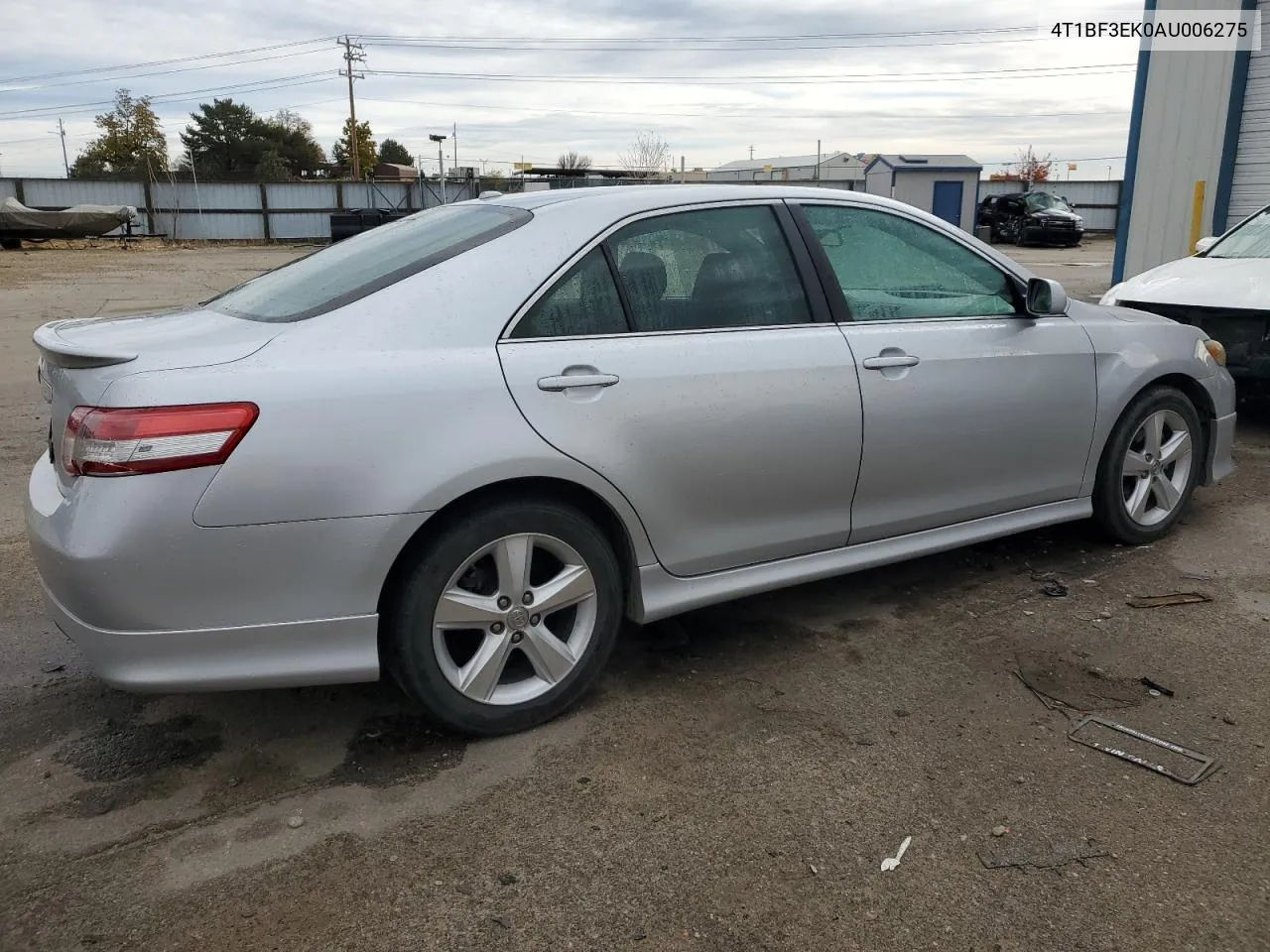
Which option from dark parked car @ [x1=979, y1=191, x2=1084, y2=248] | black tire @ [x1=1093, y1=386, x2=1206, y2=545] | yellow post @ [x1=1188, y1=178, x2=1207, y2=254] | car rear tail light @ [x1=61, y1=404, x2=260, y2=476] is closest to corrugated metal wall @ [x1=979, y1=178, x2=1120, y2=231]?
dark parked car @ [x1=979, y1=191, x2=1084, y2=248]

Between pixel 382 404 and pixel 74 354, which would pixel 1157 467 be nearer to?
pixel 382 404

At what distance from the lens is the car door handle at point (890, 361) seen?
3.52 meters

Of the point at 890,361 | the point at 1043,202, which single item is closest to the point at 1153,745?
the point at 890,361

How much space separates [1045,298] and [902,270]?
2.03 feet

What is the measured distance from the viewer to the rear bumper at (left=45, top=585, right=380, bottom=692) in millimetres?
2602

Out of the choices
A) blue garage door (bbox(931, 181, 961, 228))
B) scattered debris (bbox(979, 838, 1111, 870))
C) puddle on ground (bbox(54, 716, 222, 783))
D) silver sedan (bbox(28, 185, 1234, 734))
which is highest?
blue garage door (bbox(931, 181, 961, 228))

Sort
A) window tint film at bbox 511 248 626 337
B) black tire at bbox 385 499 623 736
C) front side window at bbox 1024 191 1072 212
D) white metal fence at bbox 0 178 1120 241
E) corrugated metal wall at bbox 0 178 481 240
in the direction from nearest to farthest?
1. black tire at bbox 385 499 623 736
2. window tint film at bbox 511 248 626 337
3. front side window at bbox 1024 191 1072 212
4. corrugated metal wall at bbox 0 178 481 240
5. white metal fence at bbox 0 178 1120 241

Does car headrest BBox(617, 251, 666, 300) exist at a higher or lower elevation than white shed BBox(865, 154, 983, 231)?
lower

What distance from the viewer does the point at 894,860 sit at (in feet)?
Result: 8.13

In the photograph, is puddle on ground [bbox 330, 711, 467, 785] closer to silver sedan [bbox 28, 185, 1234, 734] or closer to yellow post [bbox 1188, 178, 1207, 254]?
silver sedan [bbox 28, 185, 1234, 734]

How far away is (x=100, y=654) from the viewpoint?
103 inches

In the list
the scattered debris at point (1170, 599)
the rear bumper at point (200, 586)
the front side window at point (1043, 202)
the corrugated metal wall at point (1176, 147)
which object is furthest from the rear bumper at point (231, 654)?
the front side window at point (1043, 202)

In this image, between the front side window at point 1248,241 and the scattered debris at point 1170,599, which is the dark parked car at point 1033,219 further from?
the scattered debris at point 1170,599

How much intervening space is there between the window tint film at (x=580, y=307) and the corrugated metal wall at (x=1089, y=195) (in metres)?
40.0
